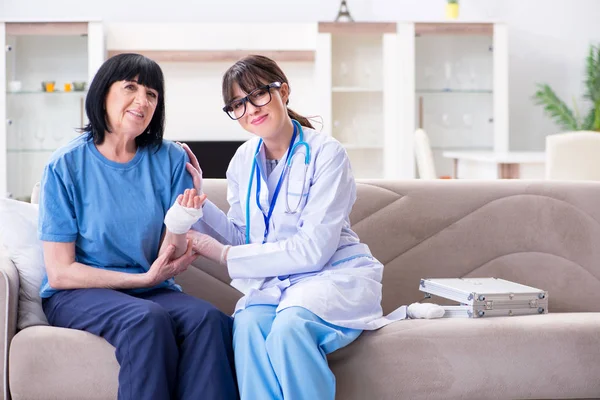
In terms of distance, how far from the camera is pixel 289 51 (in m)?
5.64

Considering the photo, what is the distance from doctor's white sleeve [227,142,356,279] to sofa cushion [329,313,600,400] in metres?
0.25

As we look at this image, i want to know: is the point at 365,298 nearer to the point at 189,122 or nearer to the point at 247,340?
the point at 247,340

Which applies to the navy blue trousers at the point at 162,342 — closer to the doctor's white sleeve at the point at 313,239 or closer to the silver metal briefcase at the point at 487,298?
the doctor's white sleeve at the point at 313,239

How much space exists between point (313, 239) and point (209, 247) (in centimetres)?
30

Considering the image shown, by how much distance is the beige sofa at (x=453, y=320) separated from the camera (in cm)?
199

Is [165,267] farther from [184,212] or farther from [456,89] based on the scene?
[456,89]

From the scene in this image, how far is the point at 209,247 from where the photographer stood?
85.7 inches

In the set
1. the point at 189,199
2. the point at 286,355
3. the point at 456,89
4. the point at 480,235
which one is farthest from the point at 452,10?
the point at 286,355

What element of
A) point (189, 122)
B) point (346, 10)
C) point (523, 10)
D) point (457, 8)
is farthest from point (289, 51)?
point (523, 10)

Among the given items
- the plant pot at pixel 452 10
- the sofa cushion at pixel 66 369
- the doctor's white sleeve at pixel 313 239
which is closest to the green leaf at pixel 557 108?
the plant pot at pixel 452 10

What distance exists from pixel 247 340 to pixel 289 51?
13.0 feet

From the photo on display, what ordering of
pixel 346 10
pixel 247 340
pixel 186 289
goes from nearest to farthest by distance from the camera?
pixel 247 340 → pixel 186 289 → pixel 346 10

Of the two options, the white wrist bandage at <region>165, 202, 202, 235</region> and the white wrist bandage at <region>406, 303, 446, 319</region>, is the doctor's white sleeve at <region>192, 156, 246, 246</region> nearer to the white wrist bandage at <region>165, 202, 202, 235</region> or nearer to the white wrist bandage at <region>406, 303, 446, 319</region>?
the white wrist bandage at <region>165, 202, 202, 235</region>

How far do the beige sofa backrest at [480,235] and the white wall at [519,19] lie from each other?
3.56 m
